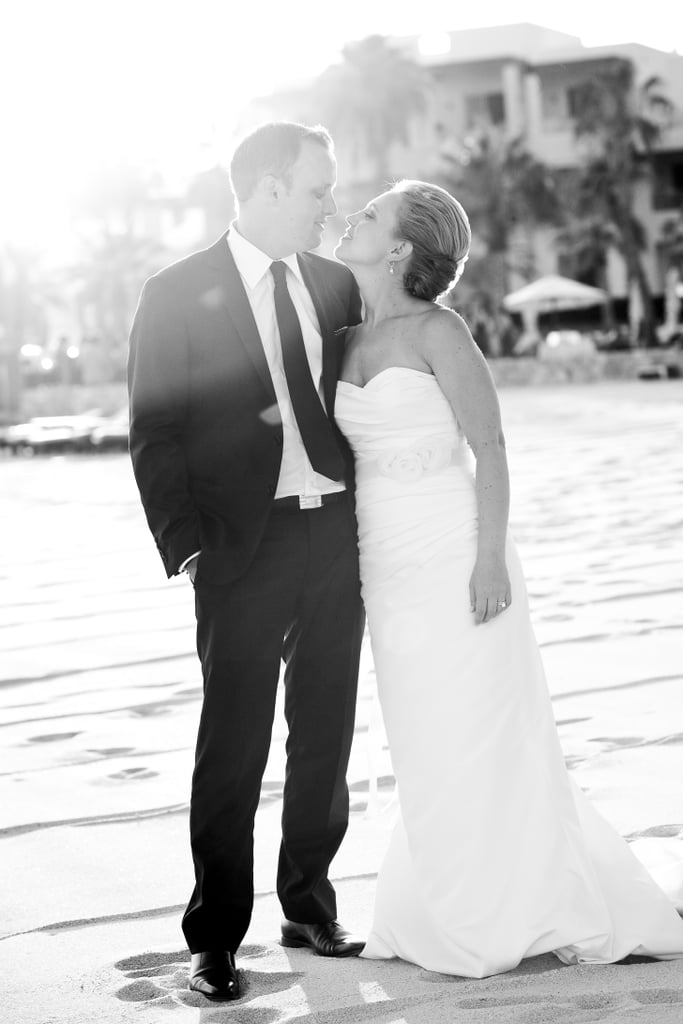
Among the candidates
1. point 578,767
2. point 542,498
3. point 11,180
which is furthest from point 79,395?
point 578,767

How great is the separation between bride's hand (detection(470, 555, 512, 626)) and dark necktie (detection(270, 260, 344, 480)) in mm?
407

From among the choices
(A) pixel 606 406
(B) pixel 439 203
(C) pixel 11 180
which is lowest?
(A) pixel 606 406

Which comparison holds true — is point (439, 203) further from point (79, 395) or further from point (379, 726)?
point (79, 395)

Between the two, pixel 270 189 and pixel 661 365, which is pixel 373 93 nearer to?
pixel 661 365

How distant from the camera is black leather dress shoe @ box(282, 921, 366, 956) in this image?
3.63 metres

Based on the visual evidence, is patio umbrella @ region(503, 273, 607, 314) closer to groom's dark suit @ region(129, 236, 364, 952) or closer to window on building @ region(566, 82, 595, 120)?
window on building @ region(566, 82, 595, 120)

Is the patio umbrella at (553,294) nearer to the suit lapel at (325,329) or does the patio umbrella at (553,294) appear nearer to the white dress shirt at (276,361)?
the suit lapel at (325,329)

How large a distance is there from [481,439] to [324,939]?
1254 mm

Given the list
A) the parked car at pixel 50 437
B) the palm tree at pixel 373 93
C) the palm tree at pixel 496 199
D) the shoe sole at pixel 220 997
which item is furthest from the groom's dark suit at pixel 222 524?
the palm tree at pixel 373 93

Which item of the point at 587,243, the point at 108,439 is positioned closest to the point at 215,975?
the point at 108,439

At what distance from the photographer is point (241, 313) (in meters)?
3.55

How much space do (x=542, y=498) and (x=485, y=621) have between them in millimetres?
10062

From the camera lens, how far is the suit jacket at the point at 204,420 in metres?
3.52

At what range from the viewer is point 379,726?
3.96 metres
